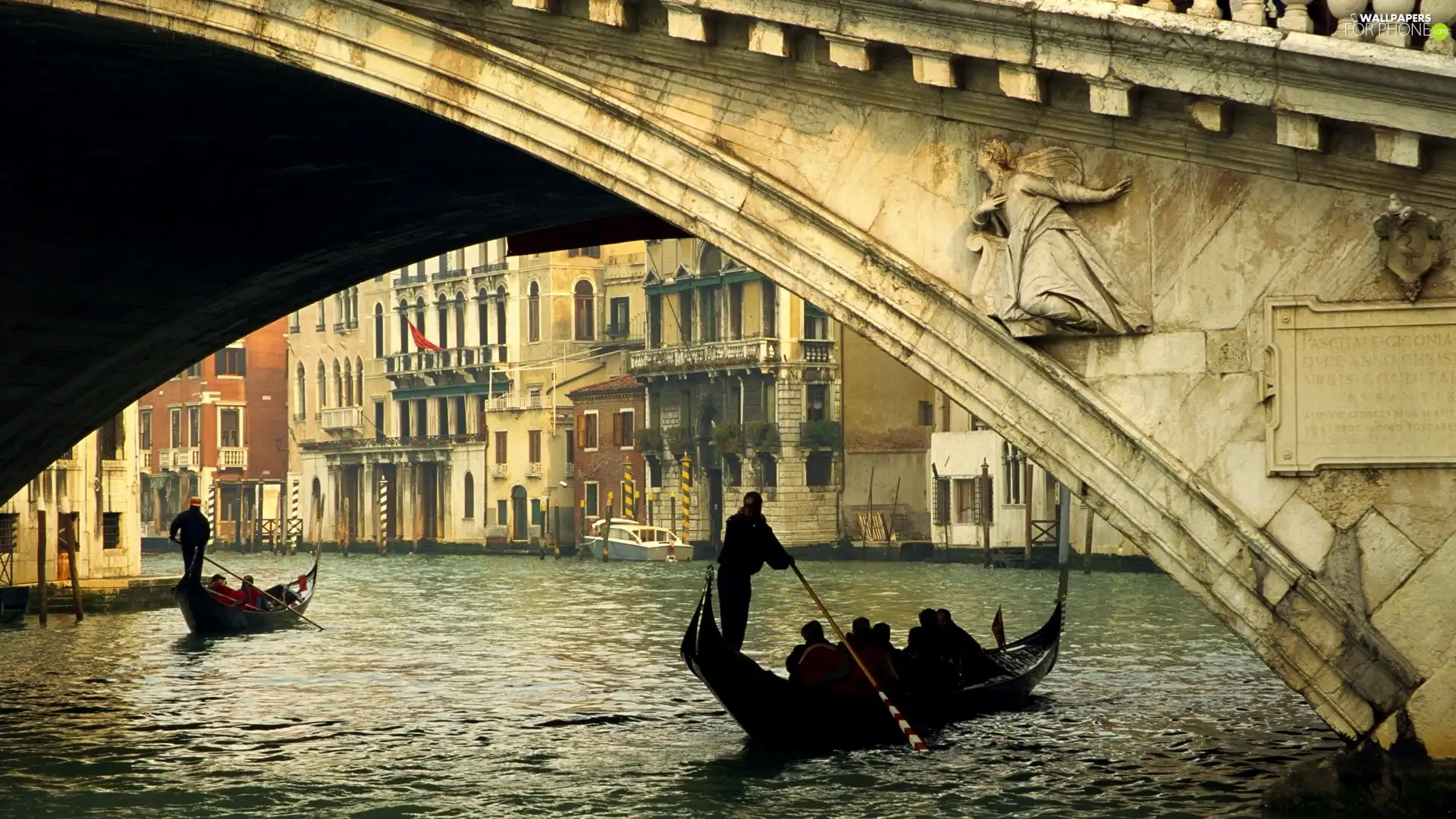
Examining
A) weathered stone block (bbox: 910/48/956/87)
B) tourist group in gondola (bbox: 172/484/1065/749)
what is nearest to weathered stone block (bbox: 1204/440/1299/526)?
weathered stone block (bbox: 910/48/956/87)

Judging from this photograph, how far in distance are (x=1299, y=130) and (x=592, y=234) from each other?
305 inches

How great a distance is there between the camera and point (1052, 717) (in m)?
14.8

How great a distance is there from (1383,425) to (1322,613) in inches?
29.7

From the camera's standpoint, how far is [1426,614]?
7770 mm

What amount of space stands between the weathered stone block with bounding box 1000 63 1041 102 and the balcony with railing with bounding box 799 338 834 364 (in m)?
48.3

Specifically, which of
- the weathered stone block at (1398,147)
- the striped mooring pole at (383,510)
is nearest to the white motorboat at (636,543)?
the striped mooring pole at (383,510)

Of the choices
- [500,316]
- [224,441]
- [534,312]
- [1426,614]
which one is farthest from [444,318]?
[1426,614]

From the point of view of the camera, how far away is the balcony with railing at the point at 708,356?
56375mm

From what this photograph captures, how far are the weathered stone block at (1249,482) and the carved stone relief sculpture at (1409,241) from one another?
0.84 meters

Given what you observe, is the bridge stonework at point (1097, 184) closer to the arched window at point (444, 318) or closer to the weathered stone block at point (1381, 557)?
the weathered stone block at point (1381, 557)

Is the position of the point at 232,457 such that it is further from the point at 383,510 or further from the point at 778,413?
the point at 778,413

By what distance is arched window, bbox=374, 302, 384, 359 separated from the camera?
7350 cm

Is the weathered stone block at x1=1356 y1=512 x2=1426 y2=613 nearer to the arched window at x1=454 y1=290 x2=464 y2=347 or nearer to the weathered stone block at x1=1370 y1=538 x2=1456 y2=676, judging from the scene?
the weathered stone block at x1=1370 y1=538 x2=1456 y2=676

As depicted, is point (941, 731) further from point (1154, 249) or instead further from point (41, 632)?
point (41, 632)
